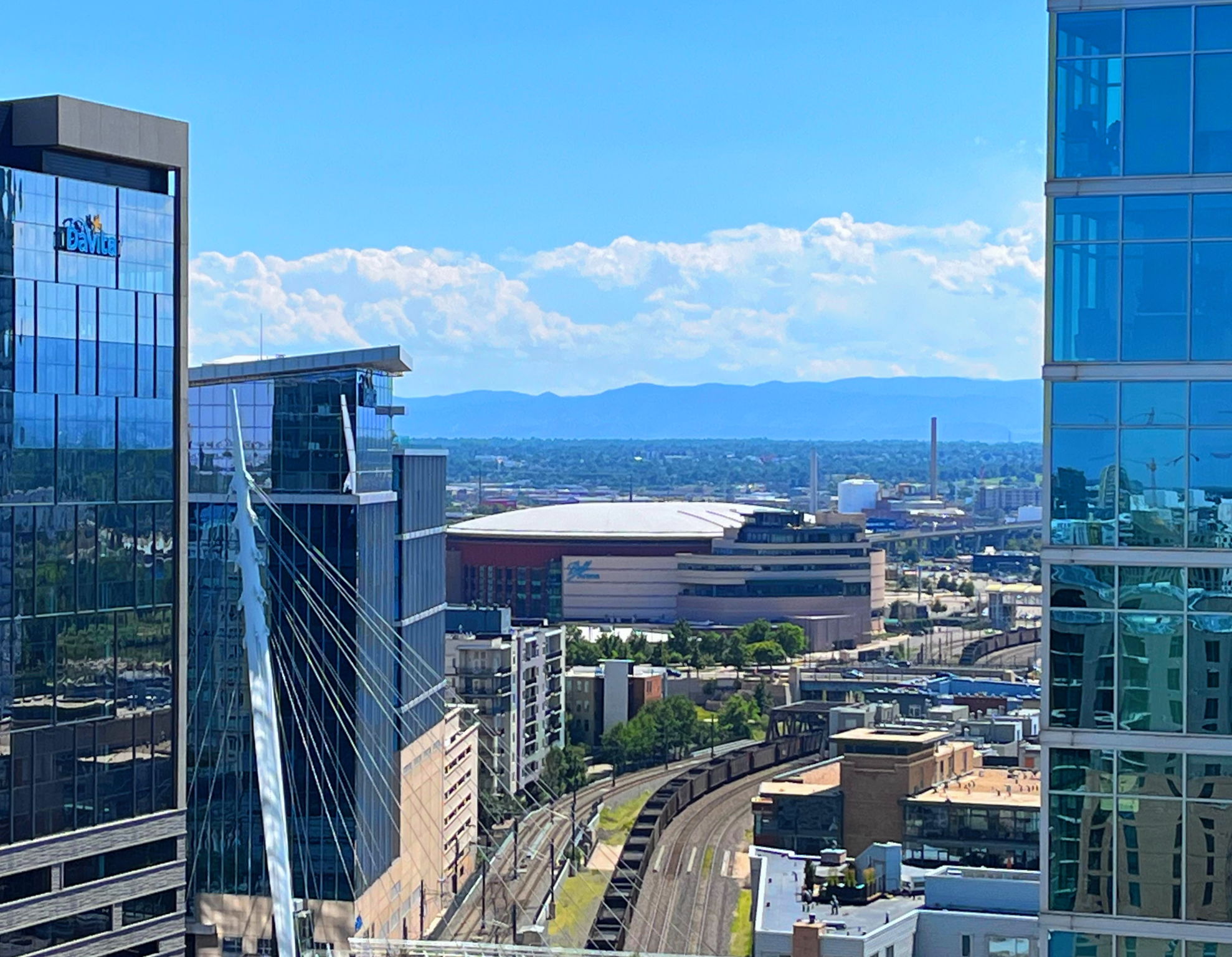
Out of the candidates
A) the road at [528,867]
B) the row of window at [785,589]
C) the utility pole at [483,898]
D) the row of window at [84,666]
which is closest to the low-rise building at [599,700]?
the road at [528,867]

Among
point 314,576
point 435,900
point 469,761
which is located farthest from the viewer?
point 469,761

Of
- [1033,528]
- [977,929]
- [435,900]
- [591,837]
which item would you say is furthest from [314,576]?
[1033,528]

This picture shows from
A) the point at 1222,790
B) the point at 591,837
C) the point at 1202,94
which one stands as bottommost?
the point at 591,837

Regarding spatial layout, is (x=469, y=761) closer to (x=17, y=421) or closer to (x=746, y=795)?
(x=746, y=795)

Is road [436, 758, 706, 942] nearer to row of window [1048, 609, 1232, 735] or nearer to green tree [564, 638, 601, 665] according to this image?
green tree [564, 638, 601, 665]

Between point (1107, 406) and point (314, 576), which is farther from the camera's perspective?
point (314, 576)

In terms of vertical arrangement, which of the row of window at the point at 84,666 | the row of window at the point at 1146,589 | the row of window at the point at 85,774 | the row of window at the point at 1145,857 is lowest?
the row of window at the point at 85,774

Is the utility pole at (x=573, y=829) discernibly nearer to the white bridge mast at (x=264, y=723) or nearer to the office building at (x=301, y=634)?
the office building at (x=301, y=634)
